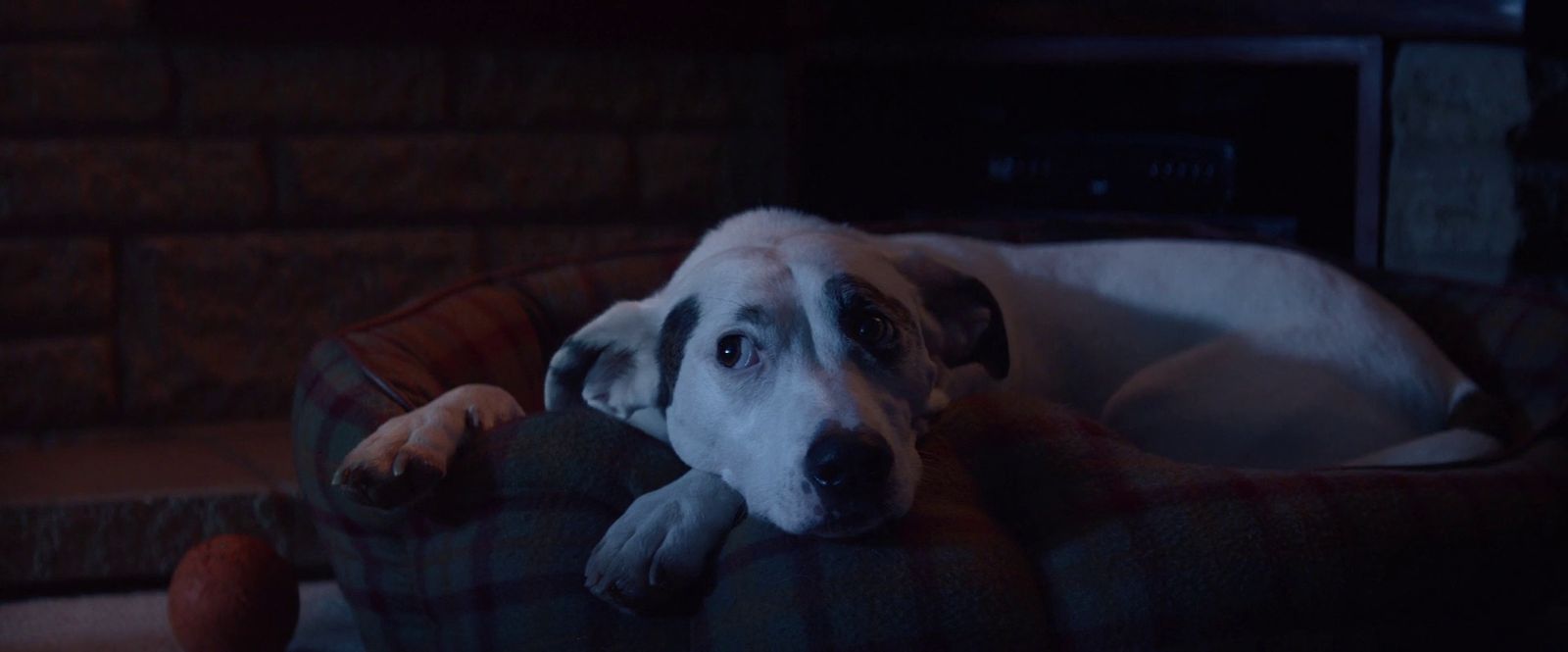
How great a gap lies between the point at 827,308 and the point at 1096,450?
1.17ft

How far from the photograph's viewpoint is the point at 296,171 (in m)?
2.60

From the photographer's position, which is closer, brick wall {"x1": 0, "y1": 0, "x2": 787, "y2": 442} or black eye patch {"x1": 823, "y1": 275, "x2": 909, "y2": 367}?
black eye patch {"x1": 823, "y1": 275, "x2": 909, "y2": 367}

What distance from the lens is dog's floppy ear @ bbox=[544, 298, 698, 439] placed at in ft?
5.24

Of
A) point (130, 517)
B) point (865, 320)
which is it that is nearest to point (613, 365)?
point (865, 320)

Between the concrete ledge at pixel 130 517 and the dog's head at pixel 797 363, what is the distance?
3.06 ft

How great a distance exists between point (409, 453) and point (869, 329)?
55 cm

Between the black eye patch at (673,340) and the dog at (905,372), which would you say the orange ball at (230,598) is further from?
the black eye patch at (673,340)

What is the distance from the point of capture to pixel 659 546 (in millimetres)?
1287

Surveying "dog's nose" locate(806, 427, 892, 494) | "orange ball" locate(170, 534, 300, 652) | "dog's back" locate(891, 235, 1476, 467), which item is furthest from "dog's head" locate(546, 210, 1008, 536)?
"orange ball" locate(170, 534, 300, 652)

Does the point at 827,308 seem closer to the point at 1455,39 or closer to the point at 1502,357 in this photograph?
the point at 1502,357

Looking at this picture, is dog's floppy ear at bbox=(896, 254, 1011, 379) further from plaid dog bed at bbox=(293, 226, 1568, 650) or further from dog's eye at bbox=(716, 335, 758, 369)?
dog's eye at bbox=(716, 335, 758, 369)

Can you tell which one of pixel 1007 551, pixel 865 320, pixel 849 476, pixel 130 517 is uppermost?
pixel 865 320

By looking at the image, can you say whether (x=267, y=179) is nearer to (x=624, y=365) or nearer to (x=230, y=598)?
(x=230, y=598)

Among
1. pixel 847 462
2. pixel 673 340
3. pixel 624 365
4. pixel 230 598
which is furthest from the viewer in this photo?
pixel 230 598
